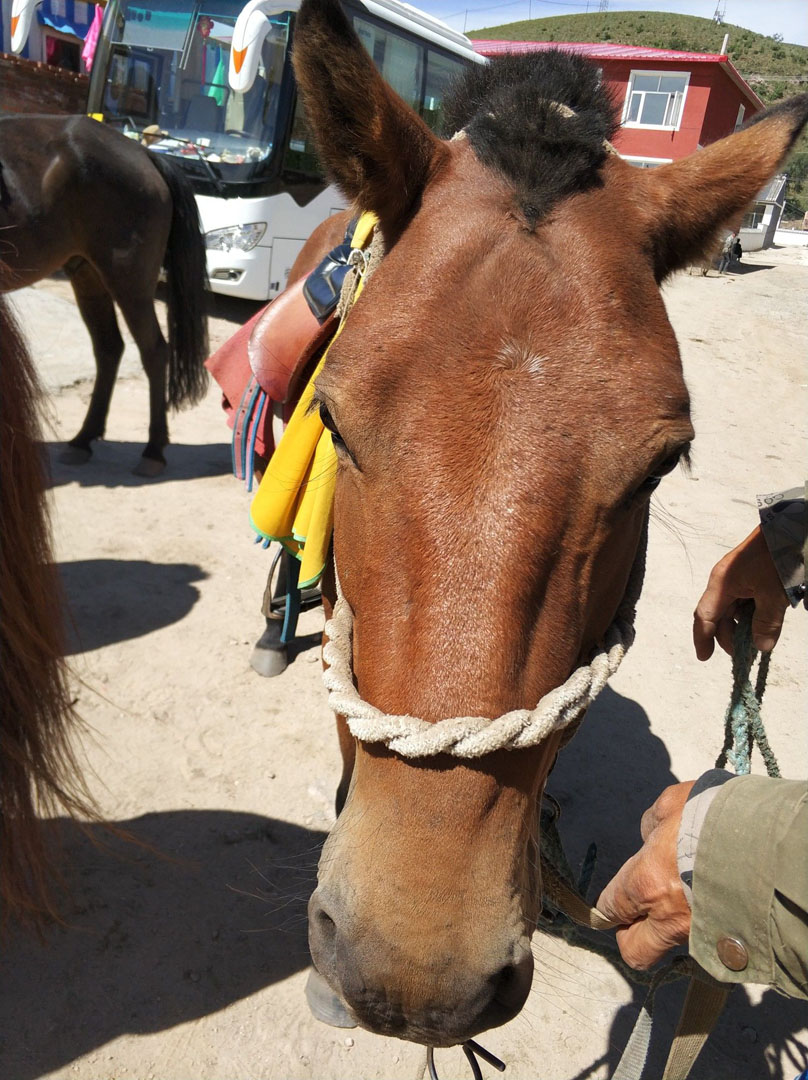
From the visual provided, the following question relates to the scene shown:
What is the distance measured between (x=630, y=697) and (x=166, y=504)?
3.27 meters

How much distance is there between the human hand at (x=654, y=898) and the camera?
1317 millimetres

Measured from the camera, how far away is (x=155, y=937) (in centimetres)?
227

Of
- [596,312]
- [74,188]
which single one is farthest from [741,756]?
[74,188]

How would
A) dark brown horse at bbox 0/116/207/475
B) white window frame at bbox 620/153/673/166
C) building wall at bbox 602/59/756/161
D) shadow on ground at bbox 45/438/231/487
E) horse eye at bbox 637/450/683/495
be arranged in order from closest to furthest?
horse eye at bbox 637/450/683/495 → white window frame at bbox 620/153/673/166 → dark brown horse at bbox 0/116/207/475 → shadow on ground at bbox 45/438/231/487 → building wall at bbox 602/59/756/161

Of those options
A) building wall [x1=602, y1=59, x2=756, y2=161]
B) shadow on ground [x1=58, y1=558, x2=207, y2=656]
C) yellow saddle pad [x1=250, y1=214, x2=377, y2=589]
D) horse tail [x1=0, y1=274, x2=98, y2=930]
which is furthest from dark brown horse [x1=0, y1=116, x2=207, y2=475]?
building wall [x1=602, y1=59, x2=756, y2=161]

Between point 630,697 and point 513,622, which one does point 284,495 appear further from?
point 630,697

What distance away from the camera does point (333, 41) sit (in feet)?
4.29

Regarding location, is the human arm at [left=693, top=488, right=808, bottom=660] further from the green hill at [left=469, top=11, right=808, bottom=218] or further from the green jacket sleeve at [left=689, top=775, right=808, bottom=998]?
the green hill at [left=469, top=11, right=808, bottom=218]

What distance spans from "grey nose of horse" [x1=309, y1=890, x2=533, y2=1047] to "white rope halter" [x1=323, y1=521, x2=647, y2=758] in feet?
0.84

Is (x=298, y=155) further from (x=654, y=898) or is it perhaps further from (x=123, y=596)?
(x=654, y=898)

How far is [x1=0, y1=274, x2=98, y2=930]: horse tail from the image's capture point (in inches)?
53.9

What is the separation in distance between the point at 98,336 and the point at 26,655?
474cm

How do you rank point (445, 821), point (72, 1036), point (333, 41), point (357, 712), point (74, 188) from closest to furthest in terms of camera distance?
point (445, 821)
point (357, 712)
point (333, 41)
point (72, 1036)
point (74, 188)

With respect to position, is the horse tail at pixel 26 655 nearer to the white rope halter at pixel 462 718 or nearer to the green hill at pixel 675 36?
the white rope halter at pixel 462 718
